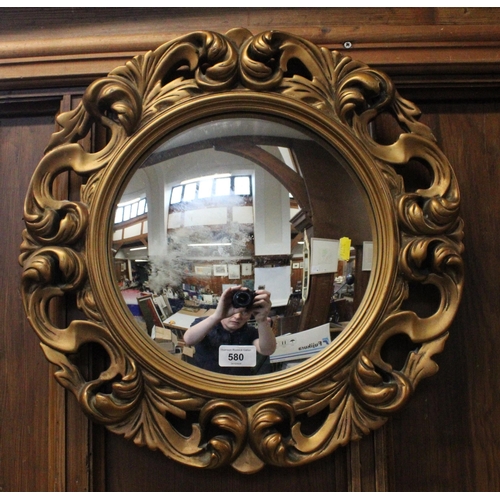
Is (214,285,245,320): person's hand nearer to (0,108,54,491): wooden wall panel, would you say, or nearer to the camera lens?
the camera lens

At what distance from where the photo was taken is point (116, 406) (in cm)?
50

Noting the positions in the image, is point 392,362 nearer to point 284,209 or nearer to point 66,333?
point 284,209

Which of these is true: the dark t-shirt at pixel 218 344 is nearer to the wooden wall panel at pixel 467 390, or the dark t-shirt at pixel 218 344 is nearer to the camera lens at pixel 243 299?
the camera lens at pixel 243 299

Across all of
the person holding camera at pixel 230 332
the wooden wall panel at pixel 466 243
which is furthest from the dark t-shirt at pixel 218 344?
the wooden wall panel at pixel 466 243

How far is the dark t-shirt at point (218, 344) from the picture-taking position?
524mm

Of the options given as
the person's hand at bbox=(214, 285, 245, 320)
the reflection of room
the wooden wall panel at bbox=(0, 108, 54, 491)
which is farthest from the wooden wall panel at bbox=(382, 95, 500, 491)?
the wooden wall panel at bbox=(0, 108, 54, 491)

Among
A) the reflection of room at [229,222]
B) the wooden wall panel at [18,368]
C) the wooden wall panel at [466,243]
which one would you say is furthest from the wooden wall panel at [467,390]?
the wooden wall panel at [18,368]

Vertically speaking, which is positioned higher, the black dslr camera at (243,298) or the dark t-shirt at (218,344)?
the black dslr camera at (243,298)

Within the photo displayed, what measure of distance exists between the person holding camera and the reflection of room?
0.01m

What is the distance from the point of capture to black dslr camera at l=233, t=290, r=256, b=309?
52 cm

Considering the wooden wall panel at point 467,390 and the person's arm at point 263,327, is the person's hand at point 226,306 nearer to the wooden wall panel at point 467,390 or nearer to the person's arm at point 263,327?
the person's arm at point 263,327

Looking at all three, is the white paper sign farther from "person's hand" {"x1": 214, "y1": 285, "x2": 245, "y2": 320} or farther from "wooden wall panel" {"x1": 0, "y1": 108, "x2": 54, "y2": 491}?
"wooden wall panel" {"x1": 0, "y1": 108, "x2": 54, "y2": 491}

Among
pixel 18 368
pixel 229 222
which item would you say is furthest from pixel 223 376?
pixel 18 368

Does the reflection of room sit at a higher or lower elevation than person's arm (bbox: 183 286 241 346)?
higher
